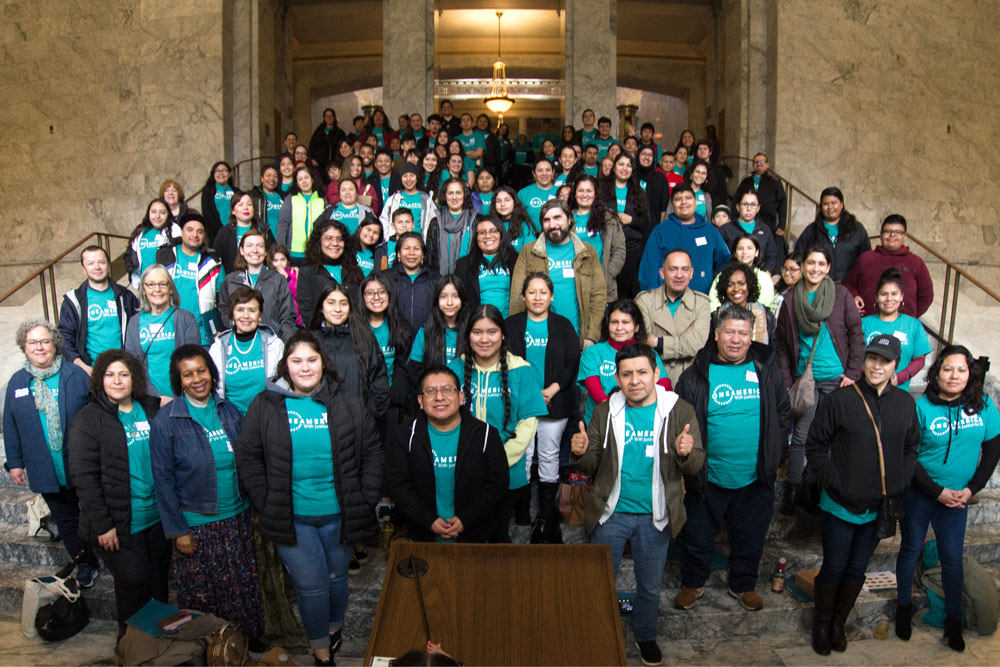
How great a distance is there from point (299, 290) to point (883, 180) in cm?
1076

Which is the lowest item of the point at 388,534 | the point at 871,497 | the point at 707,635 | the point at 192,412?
the point at 707,635

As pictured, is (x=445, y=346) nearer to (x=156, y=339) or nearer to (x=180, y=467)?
(x=180, y=467)

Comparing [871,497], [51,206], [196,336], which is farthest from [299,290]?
[51,206]

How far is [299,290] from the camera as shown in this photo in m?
5.78

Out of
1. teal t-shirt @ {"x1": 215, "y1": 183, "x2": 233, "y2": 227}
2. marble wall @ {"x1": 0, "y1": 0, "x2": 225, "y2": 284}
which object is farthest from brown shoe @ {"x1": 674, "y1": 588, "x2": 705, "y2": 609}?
marble wall @ {"x1": 0, "y1": 0, "x2": 225, "y2": 284}

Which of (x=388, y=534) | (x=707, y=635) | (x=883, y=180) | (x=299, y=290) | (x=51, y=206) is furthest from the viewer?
(x=51, y=206)

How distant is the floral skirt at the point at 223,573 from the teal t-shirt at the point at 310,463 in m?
0.53

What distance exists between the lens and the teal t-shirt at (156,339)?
509 cm

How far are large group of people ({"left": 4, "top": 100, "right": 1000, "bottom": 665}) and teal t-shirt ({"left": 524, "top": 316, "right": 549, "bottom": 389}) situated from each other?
0.01 m

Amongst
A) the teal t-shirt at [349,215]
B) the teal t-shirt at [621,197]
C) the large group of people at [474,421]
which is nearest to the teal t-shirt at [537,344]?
the large group of people at [474,421]

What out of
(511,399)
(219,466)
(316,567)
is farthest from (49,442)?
(511,399)

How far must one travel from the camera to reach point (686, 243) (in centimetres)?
628

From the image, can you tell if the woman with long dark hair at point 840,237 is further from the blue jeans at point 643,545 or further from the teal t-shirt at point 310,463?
the teal t-shirt at point 310,463

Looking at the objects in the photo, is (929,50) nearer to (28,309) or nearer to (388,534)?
Result: (388,534)
